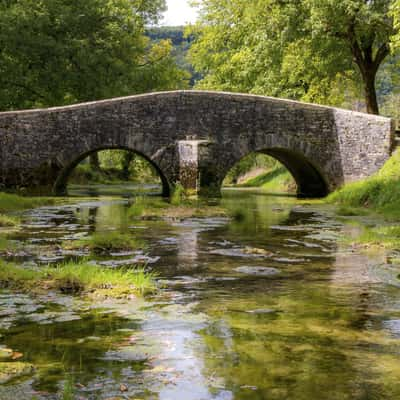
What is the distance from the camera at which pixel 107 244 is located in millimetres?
8648

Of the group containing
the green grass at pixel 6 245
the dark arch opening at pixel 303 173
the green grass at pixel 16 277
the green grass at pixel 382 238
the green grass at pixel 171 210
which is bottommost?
the green grass at pixel 382 238

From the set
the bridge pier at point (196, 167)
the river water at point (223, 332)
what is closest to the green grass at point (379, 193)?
the bridge pier at point (196, 167)

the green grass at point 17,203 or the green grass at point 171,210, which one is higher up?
the green grass at point 17,203

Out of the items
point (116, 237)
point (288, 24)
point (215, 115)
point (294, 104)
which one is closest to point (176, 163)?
point (215, 115)

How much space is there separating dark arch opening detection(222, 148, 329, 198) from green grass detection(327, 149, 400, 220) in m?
1.89

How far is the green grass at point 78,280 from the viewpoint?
19.2 feet

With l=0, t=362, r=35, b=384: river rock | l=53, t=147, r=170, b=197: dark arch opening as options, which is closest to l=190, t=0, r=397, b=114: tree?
l=53, t=147, r=170, b=197: dark arch opening

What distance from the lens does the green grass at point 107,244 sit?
8.53 meters

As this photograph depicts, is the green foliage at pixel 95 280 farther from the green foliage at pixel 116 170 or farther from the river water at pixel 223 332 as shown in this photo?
the green foliage at pixel 116 170

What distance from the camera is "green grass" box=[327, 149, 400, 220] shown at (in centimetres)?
1527

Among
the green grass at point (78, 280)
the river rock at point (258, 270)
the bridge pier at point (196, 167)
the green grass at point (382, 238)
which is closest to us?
the green grass at point (78, 280)

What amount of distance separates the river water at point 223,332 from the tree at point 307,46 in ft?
40.7

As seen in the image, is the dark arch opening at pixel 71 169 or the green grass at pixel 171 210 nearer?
the green grass at pixel 171 210

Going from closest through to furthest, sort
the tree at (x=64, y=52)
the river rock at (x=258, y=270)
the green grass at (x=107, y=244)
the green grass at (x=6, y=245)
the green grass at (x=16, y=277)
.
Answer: the green grass at (x=16, y=277) → the river rock at (x=258, y=270) → the green grass at (x=6, y=245) → the green grass at (x=107, y=244) → the tree at (x=64, y=52)
